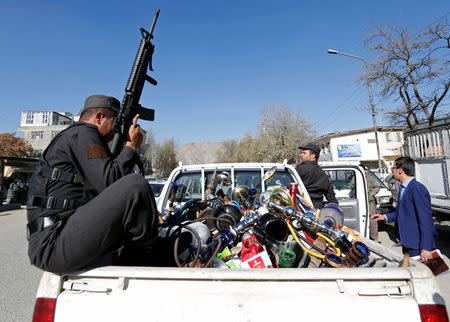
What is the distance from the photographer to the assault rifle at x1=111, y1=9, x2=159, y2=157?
234 cm

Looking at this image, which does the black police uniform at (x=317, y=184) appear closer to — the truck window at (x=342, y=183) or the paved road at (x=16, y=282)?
the truck window at (x=342, y=183)

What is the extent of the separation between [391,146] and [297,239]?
4943 cm

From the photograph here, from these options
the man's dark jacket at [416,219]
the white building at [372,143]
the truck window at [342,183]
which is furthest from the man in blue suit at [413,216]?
the white building at [372,143]

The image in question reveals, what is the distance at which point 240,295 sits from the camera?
1.28 m

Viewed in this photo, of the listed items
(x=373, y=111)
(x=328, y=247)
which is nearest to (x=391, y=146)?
(x=373, y=111)

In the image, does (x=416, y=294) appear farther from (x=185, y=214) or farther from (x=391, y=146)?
(x=391, y=146)

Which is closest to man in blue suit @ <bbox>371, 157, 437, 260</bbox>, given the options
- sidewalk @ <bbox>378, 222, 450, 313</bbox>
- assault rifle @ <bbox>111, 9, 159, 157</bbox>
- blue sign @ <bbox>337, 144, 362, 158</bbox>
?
sidewalk @ <bbox>378, 222, 450, 313</bbox>

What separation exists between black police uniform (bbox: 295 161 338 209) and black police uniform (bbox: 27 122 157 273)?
10.4ft

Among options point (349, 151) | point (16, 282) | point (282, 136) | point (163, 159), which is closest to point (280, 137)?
point (282, 136)

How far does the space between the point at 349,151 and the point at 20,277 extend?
4046cm

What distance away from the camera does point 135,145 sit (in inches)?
83.6

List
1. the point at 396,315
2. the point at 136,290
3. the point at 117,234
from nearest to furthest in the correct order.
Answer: the point at 396,315 < the point at 136,290 < the point at 117,234

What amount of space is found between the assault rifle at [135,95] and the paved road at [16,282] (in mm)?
2901

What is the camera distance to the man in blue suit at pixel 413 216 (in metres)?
3.02
